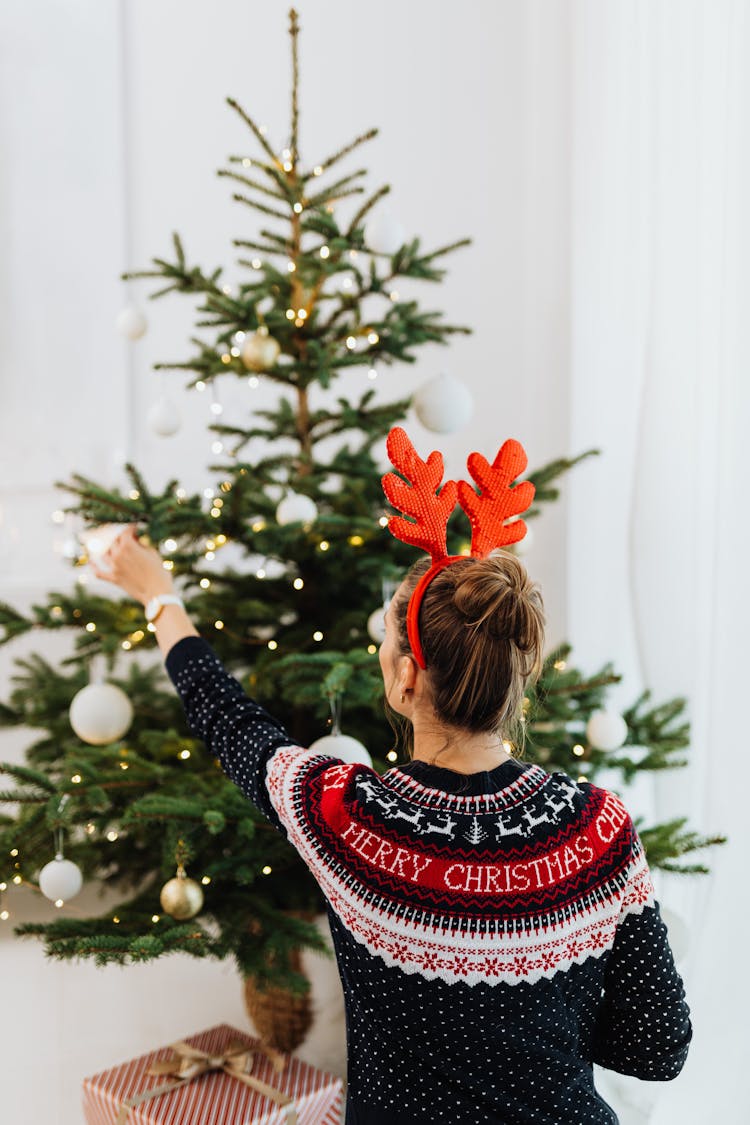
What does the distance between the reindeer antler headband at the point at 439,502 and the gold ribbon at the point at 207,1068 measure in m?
0.93

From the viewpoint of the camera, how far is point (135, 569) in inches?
55.7

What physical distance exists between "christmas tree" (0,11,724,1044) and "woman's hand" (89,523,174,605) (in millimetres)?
115

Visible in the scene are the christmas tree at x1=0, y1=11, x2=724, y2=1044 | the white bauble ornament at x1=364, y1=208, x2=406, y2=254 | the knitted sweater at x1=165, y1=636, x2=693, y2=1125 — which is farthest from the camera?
the white bauble ornament at x1=364, y1=208, x2=406, y2=254

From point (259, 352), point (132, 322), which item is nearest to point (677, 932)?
point (259, 352)

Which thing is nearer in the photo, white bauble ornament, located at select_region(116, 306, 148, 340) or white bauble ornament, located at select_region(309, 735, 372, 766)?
white bauble ornament, located at select_region(309, 735, 372, 766)

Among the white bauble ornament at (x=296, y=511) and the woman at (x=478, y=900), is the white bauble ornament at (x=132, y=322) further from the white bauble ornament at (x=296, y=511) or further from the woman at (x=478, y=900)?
the woman at (x=478, y=900)

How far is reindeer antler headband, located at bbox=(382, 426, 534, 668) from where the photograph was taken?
958 mm

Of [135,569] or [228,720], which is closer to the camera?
[228,720]

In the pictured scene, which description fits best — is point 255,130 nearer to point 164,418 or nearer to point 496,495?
point 164,418

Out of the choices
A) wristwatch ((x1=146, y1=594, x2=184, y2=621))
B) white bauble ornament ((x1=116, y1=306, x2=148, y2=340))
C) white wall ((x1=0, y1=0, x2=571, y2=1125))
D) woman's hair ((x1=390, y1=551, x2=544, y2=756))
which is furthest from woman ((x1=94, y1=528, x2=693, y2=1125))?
white wall ((x1=0, y1=0, x2=571, y2=1125))

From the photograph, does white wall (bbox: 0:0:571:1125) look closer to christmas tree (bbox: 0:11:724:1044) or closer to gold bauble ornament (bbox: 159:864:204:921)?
christmas tree (bbox: 0:11:724:1044)

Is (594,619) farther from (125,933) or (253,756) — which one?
(253,756)

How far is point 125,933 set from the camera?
1.53m

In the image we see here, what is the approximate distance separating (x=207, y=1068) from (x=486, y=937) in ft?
3.02
